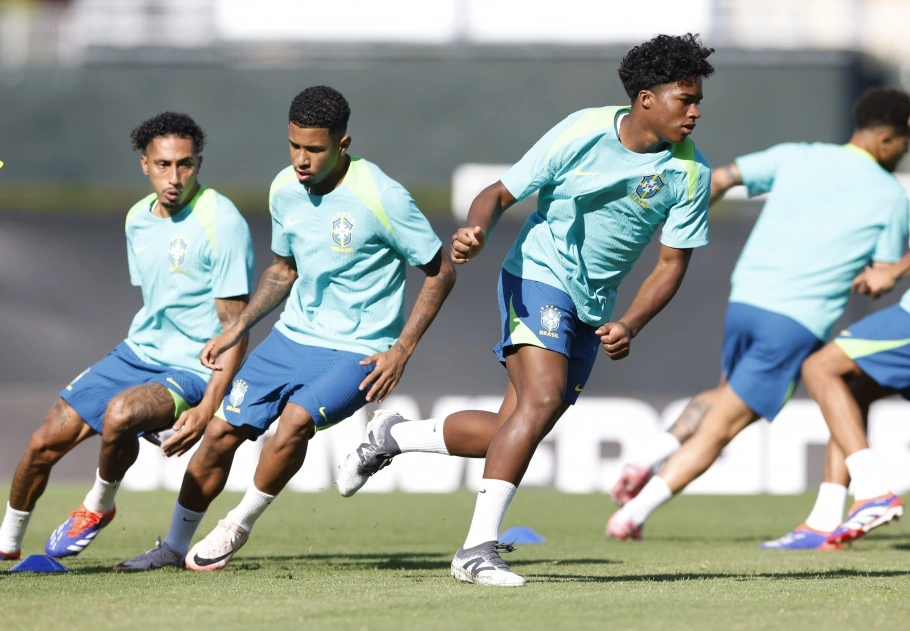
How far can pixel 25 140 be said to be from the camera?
18734 mm

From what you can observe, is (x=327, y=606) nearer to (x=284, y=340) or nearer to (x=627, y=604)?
(x=627, y=604)

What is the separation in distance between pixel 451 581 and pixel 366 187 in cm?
190

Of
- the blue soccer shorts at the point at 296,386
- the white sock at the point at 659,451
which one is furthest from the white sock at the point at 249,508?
the white sock at the point at 659,451

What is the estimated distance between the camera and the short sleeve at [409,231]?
6.48 meters

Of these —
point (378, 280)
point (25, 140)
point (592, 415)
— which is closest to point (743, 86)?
point (592, 415)

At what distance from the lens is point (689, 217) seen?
607 cm

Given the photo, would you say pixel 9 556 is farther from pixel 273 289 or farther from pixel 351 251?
pixel 351 251

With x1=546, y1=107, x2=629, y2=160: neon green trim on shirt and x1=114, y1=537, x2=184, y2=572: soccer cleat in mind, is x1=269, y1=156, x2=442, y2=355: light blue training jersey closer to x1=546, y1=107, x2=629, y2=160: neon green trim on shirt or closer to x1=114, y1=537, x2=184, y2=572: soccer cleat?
x1=546, y1=107, x2=629, y2=160: neon green trim on shirt

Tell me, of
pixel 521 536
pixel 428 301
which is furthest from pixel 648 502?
pixel 428 301

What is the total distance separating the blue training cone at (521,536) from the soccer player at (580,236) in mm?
2353

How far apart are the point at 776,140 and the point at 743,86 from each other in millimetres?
918

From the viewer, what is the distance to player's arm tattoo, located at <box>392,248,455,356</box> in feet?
21.0

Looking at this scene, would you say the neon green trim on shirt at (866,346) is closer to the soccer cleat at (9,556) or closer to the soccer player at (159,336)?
the soccer player at (159,336)

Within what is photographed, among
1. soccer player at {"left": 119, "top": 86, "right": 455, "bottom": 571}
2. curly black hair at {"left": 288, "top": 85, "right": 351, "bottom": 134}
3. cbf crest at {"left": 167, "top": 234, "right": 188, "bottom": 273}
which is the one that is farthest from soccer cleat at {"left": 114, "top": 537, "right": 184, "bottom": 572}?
curly black hair at {"left": 288, "top": 85, "right": 351, "bottom": 134}
